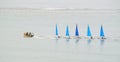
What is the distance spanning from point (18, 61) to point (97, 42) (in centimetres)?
591

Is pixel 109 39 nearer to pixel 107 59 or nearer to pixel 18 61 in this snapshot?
pixel 107 59

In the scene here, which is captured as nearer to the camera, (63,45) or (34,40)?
(63,45)

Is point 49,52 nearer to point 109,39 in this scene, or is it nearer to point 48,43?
point 48,43

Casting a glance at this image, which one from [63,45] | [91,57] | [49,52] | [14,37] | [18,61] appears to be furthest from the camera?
[14,37]

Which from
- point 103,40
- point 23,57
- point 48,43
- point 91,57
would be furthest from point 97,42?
point 23,57

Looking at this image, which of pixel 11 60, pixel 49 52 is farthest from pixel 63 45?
pixel 11 60

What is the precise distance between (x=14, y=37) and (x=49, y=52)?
508 cm

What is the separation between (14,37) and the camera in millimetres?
21922

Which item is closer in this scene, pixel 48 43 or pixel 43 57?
pixel 43 57

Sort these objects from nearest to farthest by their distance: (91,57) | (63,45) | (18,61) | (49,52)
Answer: (18,61), (91,57), (49,52), (63,45)

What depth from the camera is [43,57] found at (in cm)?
1598

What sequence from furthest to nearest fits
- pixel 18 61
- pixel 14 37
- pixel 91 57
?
pixel 14 37
pixel 91 57
pixel 18 61

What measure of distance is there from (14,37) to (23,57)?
20.1 feet

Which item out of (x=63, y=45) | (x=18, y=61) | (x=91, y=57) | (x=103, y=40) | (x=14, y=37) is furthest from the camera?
(x=14, y=37)
